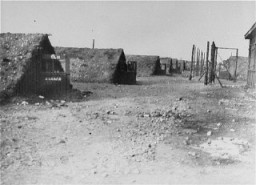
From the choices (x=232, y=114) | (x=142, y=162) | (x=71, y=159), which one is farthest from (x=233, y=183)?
(x=232, y=114)

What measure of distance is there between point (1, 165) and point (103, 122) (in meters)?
3.30

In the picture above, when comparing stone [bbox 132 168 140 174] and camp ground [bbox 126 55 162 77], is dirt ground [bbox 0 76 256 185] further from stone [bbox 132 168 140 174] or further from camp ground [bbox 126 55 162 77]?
camp ground [bbox 126 55 162 77]

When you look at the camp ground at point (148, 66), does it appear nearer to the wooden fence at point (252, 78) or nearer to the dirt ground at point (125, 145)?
the wooden fence at point (252, 78)

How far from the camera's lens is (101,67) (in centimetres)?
2383

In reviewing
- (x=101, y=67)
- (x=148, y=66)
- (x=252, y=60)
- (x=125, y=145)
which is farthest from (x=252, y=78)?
(x=148, y=66)

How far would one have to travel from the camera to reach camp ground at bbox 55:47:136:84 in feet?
75.8

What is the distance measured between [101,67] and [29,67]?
12.1 metres

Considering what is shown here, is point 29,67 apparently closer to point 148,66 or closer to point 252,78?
point 252,78

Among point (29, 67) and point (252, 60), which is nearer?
point (29, 67)

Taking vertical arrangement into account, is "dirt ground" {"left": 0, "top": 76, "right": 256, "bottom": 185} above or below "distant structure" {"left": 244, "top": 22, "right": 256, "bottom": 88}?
below

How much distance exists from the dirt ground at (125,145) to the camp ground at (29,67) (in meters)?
1.96

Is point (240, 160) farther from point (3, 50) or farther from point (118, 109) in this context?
point (3, 50)

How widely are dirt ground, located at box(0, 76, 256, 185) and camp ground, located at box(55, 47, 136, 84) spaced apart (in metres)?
13.3

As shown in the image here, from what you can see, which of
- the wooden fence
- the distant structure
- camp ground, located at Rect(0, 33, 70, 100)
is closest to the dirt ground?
camp ground, located at Rect(0, 33, 70, 100)
